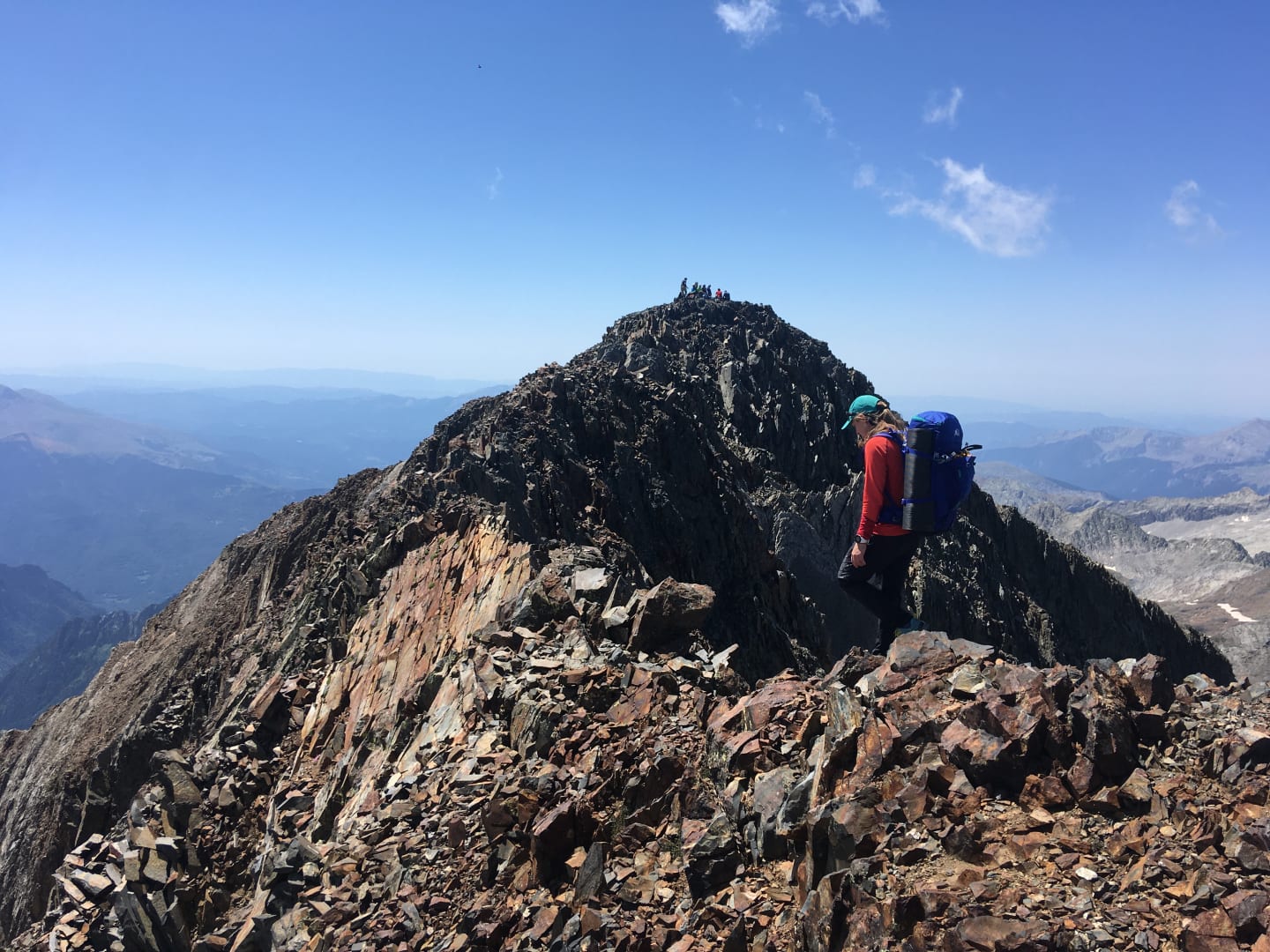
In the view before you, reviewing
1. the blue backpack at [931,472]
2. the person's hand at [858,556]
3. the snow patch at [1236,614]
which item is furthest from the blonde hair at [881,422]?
the snow patch at [1236,614]

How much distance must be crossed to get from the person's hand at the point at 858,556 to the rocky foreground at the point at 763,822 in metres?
1.51

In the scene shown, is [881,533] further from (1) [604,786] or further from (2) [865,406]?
(1) [604,786]

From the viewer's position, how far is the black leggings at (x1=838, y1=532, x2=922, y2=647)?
38.1 ft

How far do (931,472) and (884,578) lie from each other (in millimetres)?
2194

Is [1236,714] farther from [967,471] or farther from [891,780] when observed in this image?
[967,471]

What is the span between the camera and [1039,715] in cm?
783

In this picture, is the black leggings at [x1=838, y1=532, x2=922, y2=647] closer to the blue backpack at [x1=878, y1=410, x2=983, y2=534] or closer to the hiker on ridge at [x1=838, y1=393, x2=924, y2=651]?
the hiker on ridge at [x1=838, y1=393, x2=924, y2=651]

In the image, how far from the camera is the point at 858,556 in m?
11.5

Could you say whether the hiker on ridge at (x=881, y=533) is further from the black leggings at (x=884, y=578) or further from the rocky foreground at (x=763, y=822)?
the rocky foreground at (x=763, y=822)

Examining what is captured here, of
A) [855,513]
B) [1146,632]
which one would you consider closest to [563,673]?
[855,513]

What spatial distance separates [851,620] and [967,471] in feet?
154

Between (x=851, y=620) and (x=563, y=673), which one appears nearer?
(x=563, y=673)

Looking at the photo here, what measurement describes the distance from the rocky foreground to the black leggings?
4.72 ft

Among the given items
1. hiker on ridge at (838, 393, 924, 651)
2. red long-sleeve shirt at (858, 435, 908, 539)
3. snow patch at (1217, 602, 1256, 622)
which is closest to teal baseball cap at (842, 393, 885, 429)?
hiker on ridge at (838, 393, 924, 651)
